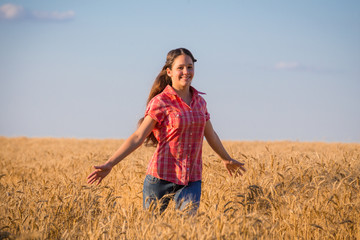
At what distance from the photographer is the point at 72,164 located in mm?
9172

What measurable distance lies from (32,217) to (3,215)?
267 mm

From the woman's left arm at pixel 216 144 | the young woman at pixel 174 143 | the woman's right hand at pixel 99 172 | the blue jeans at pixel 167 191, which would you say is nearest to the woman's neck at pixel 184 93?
the young woman at pixel 174 143

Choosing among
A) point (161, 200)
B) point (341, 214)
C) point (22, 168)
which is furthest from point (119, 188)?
point (22, 168)

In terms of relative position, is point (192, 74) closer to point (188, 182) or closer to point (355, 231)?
point (188, 182)

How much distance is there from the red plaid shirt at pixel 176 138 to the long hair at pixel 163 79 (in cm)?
25

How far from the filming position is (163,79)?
14.7 feet

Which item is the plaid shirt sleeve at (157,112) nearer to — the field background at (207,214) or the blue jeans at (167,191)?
the blue jeans at (167,191)

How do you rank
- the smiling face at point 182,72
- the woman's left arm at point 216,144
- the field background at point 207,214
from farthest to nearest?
the woman's left arm at point 216,144, the smiling face at point 182,72, the field background at point 207,214

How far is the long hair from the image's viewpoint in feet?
14.2

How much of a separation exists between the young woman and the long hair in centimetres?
6

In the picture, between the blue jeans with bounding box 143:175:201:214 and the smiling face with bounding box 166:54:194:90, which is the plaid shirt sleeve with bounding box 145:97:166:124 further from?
the blue jeans with bounding box 143:175:201:214

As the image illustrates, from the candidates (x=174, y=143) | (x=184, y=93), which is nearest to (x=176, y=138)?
(x=174, y=143)

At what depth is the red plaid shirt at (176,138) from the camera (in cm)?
405

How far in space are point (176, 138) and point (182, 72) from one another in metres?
0.66
